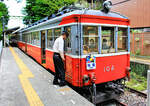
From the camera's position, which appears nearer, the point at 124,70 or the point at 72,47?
the point at 72,47

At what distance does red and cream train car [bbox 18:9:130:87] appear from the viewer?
4402mm

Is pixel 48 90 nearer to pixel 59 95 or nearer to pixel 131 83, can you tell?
pixel 59 95

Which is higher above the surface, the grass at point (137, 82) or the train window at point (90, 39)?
the train window at point (90, 39)

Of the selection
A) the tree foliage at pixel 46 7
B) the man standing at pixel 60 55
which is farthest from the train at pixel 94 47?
the tree foliage at pixel 46 7

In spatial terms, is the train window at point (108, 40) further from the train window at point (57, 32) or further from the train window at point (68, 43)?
the train window at point (57, 32)

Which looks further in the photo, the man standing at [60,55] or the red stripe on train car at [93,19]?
the man standing at [60,55]

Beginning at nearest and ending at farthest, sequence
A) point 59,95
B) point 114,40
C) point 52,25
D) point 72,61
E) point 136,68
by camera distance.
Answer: point 59,95 < point 72,61 < point 114,40 < point 52,25 < point 136,68

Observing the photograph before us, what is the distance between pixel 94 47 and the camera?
471 centimetres

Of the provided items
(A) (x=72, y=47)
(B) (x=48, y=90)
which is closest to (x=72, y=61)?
(A) (x=72, y=47)

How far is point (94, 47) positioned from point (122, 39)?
4.44ft

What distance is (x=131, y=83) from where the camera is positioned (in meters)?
8.14

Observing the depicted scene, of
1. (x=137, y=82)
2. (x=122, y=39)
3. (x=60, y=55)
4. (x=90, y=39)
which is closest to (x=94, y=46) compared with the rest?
(x=90, y=39)

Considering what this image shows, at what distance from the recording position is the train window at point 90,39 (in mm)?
4492

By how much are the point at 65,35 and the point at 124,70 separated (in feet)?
8.05
